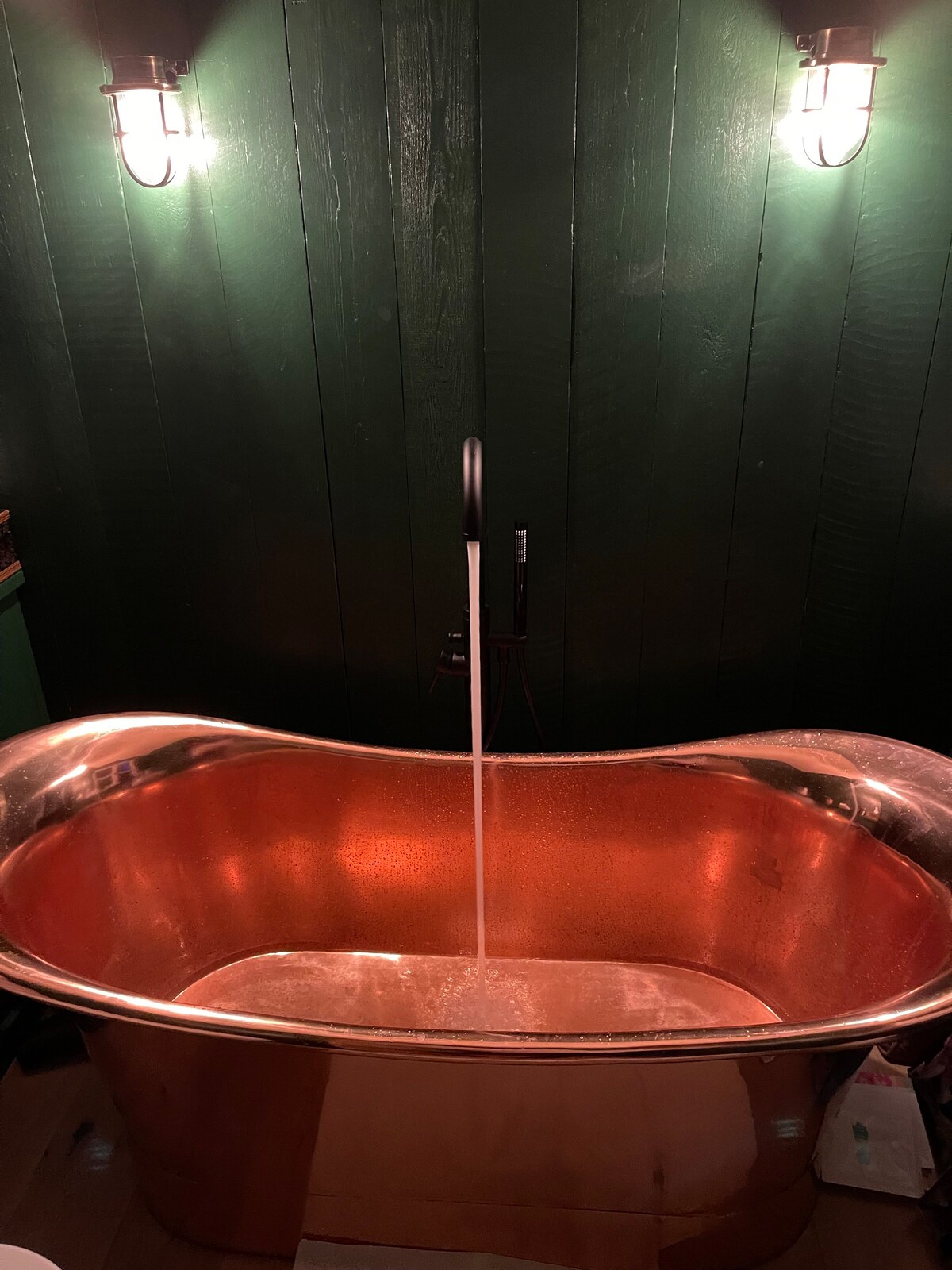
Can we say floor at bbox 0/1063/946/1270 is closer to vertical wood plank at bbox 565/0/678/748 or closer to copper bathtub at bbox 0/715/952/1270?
copper bathtub at bbox 0/715/952/1270

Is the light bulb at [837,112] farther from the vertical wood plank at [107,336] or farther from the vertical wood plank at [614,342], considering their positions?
the vertical wood plank at [107,336]

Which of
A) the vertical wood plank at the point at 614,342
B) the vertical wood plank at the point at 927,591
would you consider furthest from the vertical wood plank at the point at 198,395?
the vertical wood plank at the point at 927,591

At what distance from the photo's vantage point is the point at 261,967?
1.90 meters

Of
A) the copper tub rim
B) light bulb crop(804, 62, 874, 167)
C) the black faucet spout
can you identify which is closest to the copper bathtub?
the copper tub rim

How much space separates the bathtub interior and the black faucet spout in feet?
1.89

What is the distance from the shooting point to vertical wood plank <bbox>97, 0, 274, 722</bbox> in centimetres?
161

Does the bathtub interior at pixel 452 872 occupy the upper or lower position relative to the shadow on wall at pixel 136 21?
lower

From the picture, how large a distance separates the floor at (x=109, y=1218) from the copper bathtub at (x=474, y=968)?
6 cm

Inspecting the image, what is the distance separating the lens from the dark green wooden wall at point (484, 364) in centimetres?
155

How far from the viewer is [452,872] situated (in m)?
1.89

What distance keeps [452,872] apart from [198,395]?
111cm

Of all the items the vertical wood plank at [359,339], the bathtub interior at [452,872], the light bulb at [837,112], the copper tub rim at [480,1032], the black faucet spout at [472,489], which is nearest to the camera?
the copper tub rim at [480,1032]

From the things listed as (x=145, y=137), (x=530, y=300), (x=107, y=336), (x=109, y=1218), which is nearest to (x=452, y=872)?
(x=109, y=1218)

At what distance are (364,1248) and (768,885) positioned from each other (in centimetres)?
94
